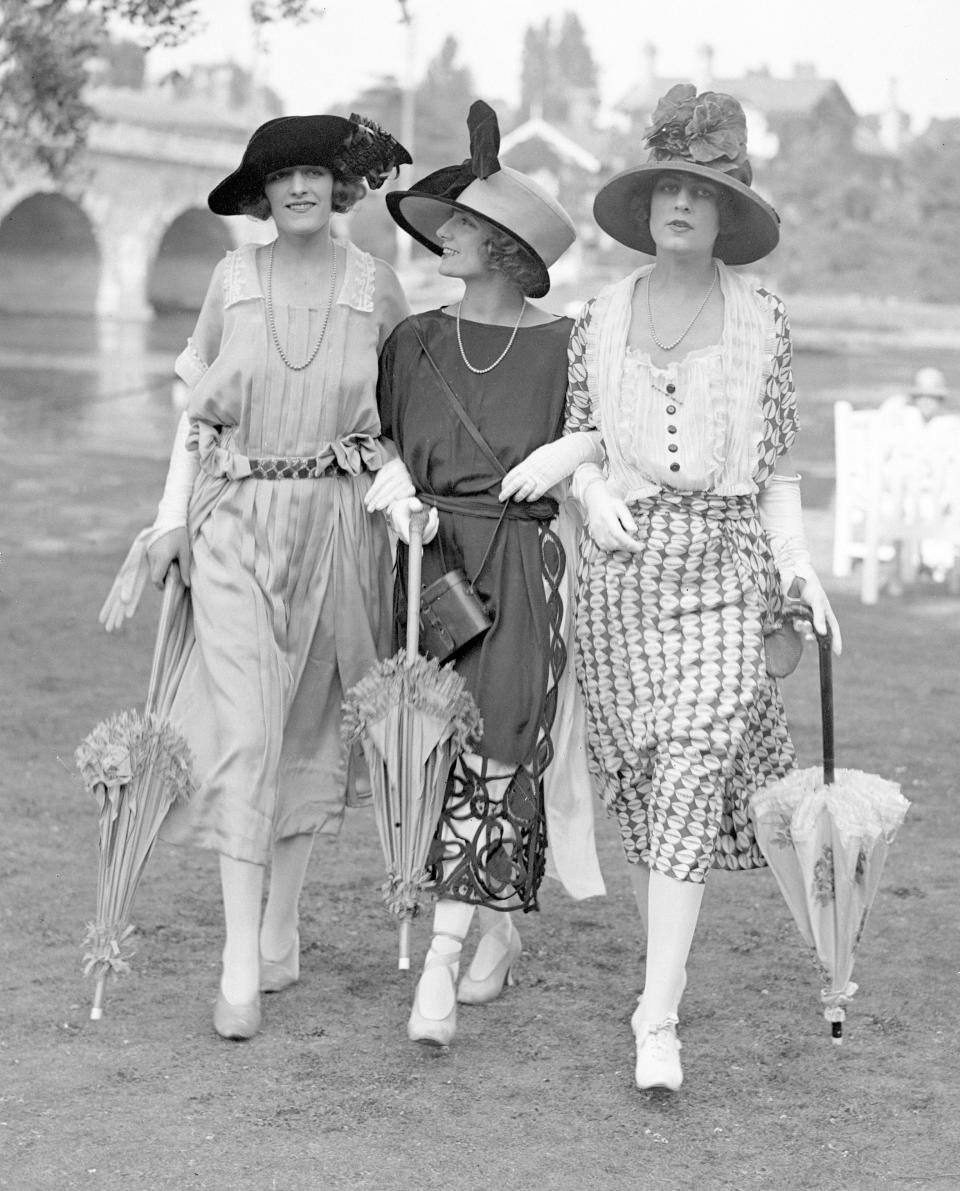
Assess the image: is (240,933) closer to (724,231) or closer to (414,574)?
(414,574)

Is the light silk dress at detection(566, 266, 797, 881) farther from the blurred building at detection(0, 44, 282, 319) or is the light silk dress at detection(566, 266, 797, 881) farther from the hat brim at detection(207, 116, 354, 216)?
the blurred building at detection(0, 44, 282, 319)

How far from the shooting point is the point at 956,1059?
3924 mm

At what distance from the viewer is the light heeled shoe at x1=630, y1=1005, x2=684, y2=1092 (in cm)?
369

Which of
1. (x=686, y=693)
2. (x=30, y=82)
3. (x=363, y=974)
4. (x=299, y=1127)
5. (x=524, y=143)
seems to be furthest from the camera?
(x=524, y=143)

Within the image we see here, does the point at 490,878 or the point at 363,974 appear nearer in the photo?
the point at 490,878

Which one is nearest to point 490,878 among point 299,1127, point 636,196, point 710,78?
point 299,1127

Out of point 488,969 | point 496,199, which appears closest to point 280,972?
point 488,969

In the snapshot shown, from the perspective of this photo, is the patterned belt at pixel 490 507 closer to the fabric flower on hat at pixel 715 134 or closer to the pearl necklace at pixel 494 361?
the pearl necklace at pixel 494 361

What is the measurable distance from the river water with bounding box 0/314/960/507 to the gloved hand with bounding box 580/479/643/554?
11.7m

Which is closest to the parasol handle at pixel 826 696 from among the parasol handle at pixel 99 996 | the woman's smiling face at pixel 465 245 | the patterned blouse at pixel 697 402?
the patterned blouse at pixel 697 402

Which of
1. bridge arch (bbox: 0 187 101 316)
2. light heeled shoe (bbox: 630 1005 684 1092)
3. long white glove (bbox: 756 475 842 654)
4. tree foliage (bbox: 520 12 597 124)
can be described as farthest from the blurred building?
light heeled shoe (bbox: 630 1005 684 1092)

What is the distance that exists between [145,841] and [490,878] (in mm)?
733

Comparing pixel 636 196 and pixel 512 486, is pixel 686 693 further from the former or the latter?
pixel 636 196

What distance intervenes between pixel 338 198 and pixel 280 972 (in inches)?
69.1
